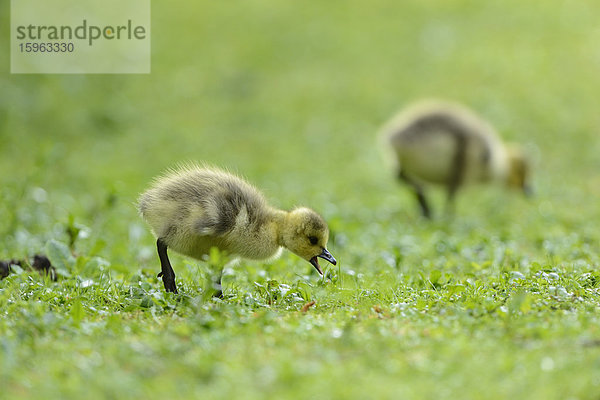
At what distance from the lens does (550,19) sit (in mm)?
18141

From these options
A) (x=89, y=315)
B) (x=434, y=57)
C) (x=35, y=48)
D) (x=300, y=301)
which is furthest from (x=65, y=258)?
(x=434, y=57)

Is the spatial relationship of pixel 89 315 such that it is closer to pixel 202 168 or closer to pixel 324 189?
pixel 202 168

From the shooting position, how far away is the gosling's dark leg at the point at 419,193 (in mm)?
10148

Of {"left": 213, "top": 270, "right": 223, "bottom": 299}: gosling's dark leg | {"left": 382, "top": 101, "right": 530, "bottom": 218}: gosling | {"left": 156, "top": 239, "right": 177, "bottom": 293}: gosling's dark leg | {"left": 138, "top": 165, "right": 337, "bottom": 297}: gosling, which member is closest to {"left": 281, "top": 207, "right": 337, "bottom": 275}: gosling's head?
{"left": 138, "top": 165, "right": 337, "bottom": 297}: gosling

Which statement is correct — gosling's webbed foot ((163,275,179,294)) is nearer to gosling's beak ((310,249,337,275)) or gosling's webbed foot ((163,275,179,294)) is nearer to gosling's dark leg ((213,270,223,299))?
gosling's dark leg ((213,270,223,299))

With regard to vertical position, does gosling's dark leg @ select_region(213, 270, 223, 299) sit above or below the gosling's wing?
below

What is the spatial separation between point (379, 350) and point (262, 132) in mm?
10893

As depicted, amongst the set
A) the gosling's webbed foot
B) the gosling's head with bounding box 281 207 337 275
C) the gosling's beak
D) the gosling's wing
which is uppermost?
the gosling's wing
